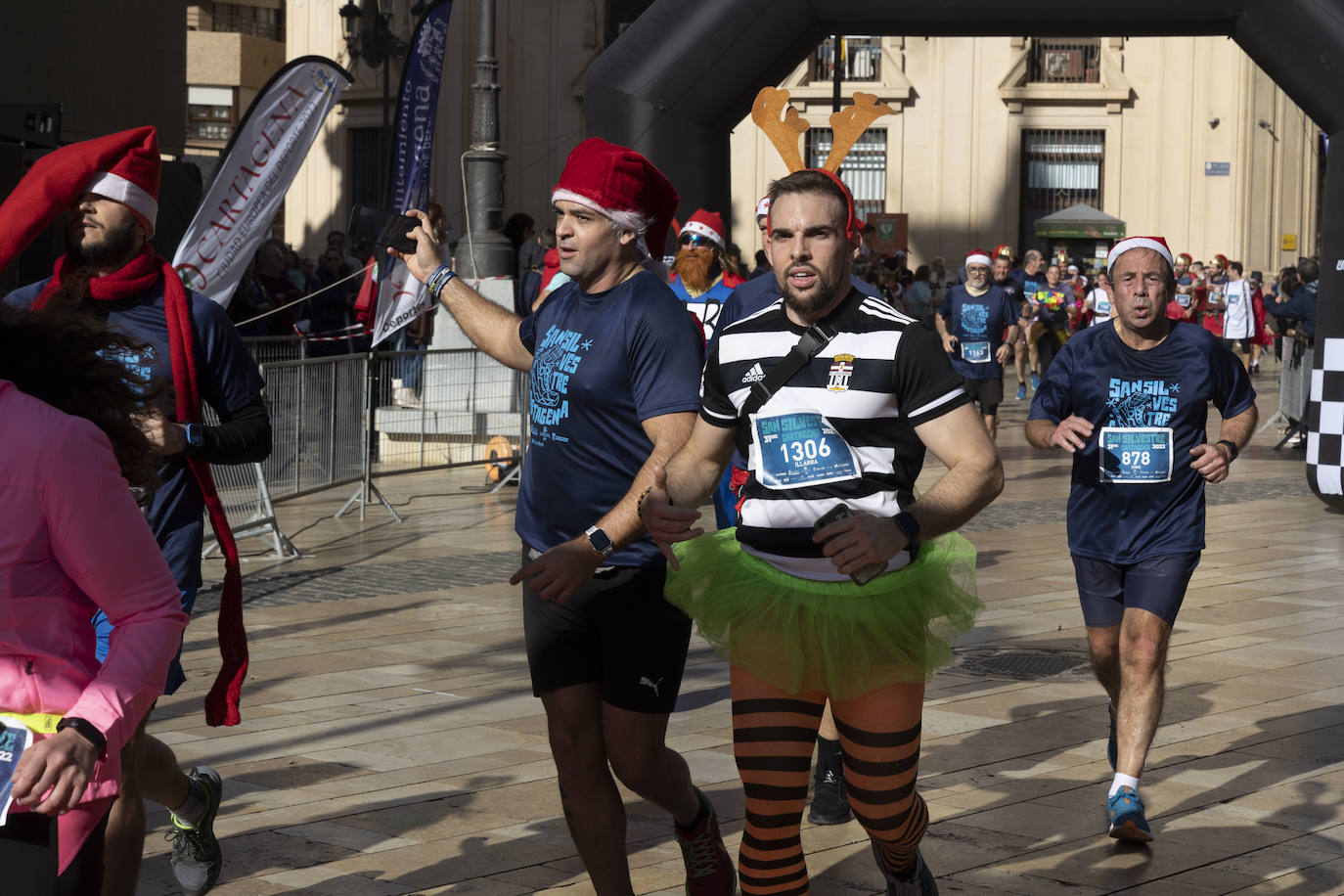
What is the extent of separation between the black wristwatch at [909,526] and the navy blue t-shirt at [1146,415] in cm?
215

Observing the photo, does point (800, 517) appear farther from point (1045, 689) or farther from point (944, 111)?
point (944, 111)

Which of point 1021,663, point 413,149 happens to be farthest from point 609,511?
point 413,149

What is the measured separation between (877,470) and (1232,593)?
6574 millimetres

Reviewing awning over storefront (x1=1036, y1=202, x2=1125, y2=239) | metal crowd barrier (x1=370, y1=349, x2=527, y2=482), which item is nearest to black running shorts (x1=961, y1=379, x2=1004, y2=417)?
metal crowd barrier (x1=370, y1=349, x2=527, y2=482)

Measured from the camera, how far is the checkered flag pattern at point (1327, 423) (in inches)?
496

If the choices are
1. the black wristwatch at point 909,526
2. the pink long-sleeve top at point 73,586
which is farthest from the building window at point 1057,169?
the pink long-sleeve top at point 73,586

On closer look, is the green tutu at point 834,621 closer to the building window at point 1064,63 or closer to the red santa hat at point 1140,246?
the red santa hat at point 1140,246

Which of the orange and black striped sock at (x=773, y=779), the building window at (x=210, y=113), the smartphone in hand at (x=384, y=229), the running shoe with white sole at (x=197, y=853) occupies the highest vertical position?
the building window at (x=210, y=113)

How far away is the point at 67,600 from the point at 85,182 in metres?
1.71

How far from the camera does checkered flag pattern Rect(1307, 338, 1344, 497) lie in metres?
12.6

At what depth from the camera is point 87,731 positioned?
2.59 meters

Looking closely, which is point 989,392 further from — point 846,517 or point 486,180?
point 846,517

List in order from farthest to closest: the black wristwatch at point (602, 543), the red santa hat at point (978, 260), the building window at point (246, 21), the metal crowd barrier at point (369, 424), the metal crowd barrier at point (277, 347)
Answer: the building window at point (246, 21), the red santa hat at point (978, 260), the metal crowd barrier at point (277, 347), the metal crowd barrier at point (369, 424), the black wristwatch at point (602, 543)

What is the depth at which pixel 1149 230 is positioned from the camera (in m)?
41.9
